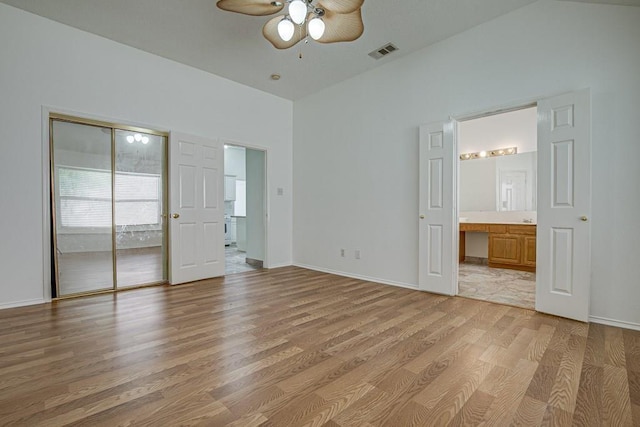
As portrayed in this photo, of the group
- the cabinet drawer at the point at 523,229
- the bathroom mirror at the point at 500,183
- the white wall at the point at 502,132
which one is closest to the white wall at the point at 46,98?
the white wall at the point at 502,132

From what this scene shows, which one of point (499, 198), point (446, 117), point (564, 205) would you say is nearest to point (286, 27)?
point (446, 117)

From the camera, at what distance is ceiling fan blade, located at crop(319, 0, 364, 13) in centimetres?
245

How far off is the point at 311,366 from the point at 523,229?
4923mm

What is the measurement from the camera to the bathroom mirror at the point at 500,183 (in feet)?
18.8

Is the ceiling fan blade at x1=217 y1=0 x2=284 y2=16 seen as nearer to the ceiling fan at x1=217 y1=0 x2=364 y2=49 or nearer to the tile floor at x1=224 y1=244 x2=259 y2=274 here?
the ceiling fan at x1=217 y1=0 x2=364 y2=49

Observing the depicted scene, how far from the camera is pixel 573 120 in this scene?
297cm

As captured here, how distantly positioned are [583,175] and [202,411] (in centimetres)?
367

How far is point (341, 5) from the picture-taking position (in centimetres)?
249

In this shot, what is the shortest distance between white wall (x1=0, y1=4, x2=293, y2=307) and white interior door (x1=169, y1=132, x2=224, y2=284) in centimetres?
35

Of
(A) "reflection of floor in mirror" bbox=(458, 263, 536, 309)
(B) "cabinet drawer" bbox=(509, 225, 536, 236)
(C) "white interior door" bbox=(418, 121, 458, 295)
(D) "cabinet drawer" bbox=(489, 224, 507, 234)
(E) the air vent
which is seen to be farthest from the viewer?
(D) "cabinet drawer" bbox=(489, 224, 507, 234)

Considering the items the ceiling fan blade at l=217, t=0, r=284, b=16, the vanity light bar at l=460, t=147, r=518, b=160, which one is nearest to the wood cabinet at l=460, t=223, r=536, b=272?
the vanity light bar at l=460, t=147, r=518, b=160

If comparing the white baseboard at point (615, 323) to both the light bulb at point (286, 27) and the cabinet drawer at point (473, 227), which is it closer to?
the cabinet drawer at point (473, 227)

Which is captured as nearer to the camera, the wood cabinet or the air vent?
the air vent

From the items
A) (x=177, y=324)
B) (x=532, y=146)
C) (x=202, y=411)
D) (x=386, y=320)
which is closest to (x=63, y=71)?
(x=177, y=324)
